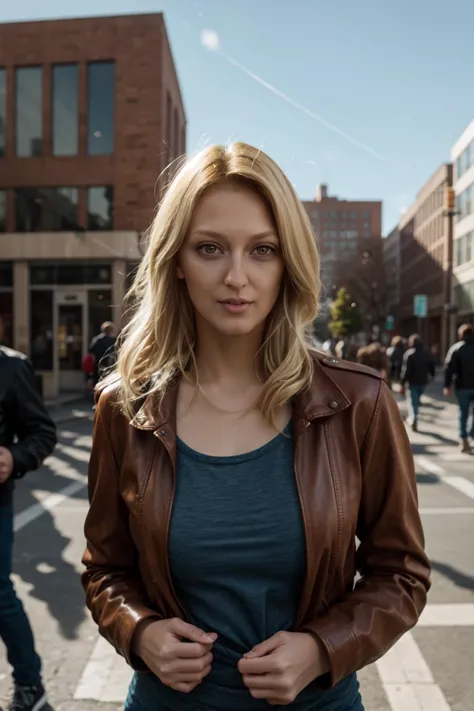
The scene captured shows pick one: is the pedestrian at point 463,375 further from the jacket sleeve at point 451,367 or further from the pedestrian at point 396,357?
the pedestrian at point 396,357

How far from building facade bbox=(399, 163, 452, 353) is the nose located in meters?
46.7

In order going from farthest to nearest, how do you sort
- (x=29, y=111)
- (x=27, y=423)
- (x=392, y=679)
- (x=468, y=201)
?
(x=468, y=201) < (x=29, y=111) < (x=392, y=679) < (x=27, y=423)

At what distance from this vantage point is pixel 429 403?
19.8 metres

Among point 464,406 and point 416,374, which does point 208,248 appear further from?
point 416,374

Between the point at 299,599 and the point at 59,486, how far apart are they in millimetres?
7348

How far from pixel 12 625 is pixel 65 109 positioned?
2376 cm

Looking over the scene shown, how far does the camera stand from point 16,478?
3.18 meters

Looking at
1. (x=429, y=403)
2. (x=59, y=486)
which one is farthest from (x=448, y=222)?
(x=59, y=486)

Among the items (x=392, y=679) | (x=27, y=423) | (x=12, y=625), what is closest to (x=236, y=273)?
(x=27, y=423)

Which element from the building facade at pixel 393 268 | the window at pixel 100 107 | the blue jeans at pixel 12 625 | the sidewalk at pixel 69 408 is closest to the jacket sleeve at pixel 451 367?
the sidewalk at pixel 69 408

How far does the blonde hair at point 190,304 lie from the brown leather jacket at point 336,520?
0.30 ft

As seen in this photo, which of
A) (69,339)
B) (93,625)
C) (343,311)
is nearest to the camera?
(93,625)

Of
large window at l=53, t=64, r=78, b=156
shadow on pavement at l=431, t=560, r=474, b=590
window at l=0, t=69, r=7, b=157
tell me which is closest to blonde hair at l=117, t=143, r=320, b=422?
shadow on pavement at l=431, t=560, r=474, b=590

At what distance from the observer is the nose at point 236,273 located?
5.16 ft
